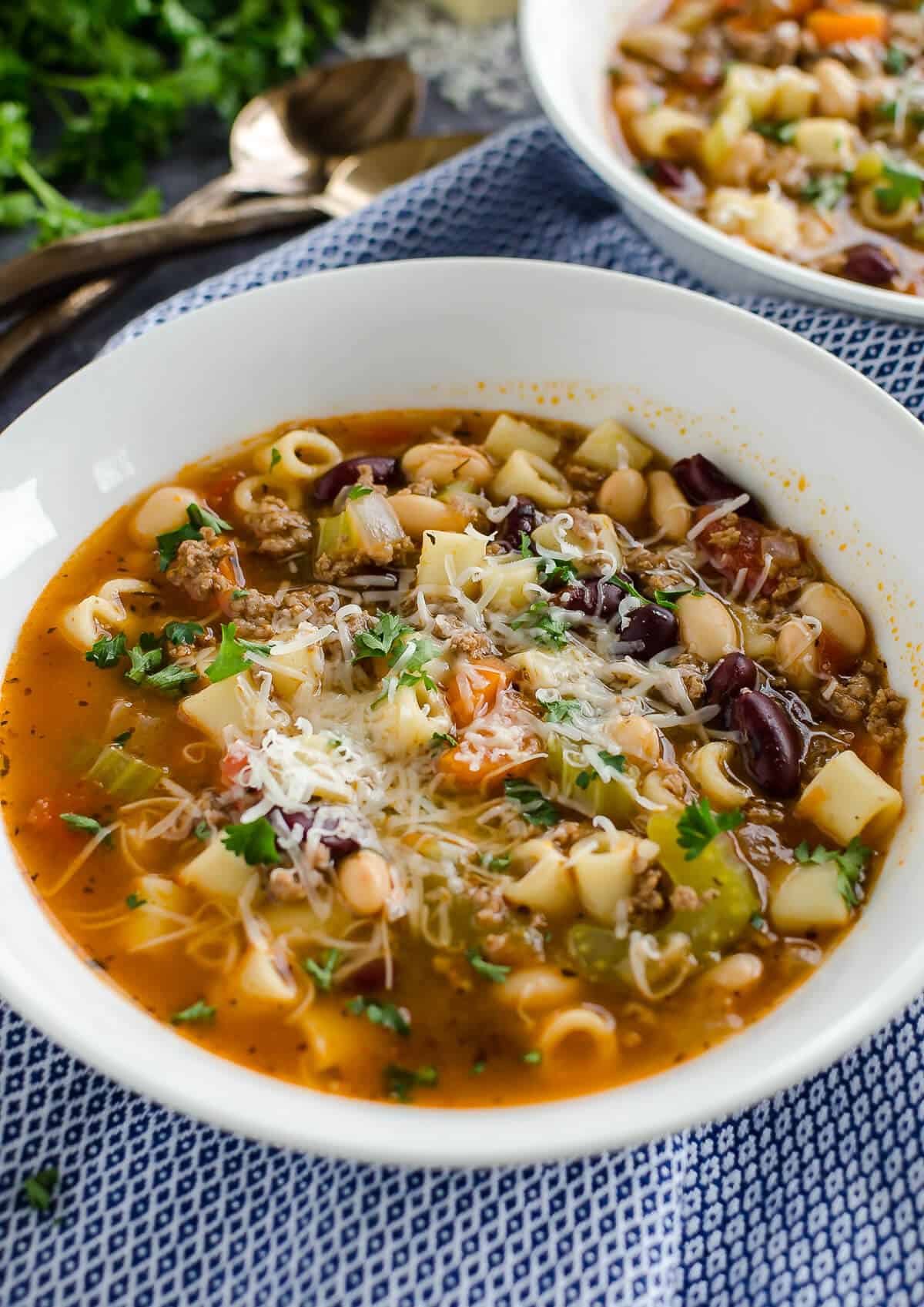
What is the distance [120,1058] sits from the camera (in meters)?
3.35

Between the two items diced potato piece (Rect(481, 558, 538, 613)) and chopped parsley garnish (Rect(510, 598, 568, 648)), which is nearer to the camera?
chopped parsley garnish (Rect(510, 598, 568, 648))

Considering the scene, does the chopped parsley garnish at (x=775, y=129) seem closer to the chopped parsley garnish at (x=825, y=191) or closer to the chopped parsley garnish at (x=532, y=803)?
the chopped parsley garnish at (x=825, y=191)

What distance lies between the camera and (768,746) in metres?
4.16

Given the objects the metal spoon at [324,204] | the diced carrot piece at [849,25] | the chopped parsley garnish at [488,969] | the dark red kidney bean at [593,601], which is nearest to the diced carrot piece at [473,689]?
the dark red kidney bean at [593,601]

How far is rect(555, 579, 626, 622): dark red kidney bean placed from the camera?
15.0 ft

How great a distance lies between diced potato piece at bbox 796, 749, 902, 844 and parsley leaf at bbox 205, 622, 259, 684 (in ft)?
5.58

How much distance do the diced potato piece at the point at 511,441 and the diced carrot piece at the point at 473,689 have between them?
109 centimetres

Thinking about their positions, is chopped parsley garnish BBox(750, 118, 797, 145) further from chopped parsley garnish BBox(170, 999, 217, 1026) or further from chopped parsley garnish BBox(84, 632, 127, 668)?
chopped parsley garnish BBox(170, 999, 217, 1026)

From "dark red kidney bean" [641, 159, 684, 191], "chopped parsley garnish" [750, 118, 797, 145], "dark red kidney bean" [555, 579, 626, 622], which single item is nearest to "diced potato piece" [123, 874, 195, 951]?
"dark red kidney bean" [555, 579, 626, 622]

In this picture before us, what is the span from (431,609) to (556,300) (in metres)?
1.33

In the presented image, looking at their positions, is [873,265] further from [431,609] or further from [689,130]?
[431,609]

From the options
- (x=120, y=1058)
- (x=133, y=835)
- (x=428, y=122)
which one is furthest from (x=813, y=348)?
(x=428, y=122)

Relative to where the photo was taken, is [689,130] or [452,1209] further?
[689,130]

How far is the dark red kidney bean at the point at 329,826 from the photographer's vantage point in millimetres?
3951
